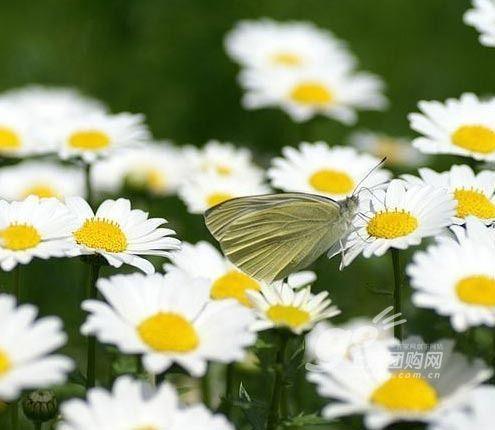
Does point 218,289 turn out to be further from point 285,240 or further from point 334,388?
point 334,388

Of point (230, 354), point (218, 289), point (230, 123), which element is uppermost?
point (230, 123)

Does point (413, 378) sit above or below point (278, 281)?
below

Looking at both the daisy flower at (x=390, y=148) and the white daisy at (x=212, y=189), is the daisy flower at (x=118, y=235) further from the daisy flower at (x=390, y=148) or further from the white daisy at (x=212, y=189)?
the daisy flower at (x=390, y=148)

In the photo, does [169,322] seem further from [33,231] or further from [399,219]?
[399,219]

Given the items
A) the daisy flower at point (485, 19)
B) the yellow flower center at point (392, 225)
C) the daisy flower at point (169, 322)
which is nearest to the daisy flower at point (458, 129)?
the daisy flower at point (485, 19)

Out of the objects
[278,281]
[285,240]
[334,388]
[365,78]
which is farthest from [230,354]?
[365,78]

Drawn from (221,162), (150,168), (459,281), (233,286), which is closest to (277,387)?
(459,281)

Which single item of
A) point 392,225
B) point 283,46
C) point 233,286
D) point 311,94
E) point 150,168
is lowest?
point 233,286
